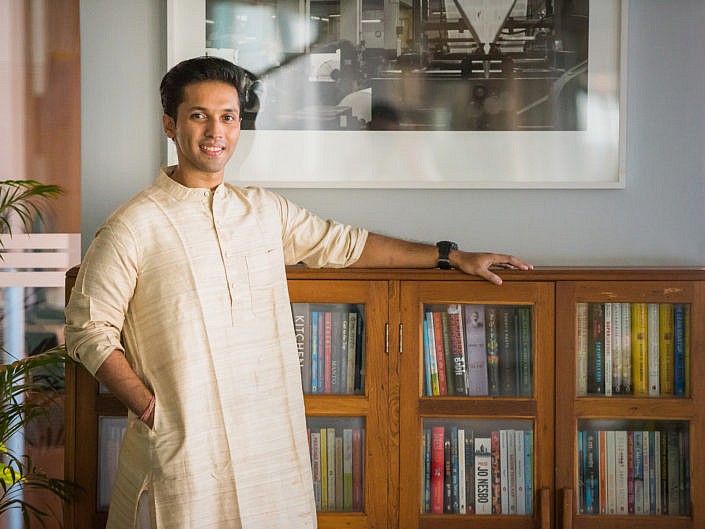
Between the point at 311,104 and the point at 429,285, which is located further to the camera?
the point at 311,104

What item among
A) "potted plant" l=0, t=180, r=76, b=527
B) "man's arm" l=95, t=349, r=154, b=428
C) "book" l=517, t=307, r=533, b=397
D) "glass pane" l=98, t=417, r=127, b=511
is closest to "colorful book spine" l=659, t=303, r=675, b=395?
"book" l=517, t=307, r=533, b=397

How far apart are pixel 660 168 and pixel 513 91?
53 cm

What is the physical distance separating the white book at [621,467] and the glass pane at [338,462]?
71 cm

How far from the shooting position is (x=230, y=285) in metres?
2.04

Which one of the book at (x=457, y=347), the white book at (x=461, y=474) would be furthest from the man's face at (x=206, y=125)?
the white book at (x=461, y=474)

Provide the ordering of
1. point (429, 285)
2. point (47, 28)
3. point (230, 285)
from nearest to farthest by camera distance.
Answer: point (230, 285)
point (429, 285)
point (47, 28)

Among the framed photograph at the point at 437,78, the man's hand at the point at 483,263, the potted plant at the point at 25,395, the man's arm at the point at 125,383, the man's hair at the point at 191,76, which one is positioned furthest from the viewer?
the framed photograph at the point at 437,78

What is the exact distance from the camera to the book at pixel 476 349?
2.39m

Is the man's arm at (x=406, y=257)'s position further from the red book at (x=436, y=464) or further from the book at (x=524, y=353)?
the red book at (x=436, y=464)

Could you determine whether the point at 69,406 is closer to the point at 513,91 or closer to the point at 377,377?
the point at 377,377

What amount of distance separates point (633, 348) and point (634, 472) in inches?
13.7

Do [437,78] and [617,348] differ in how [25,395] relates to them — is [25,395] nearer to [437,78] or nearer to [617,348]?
[437,78]

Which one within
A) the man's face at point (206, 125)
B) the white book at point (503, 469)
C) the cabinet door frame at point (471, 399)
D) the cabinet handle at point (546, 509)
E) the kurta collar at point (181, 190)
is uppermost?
the man's face at point (206, 125)

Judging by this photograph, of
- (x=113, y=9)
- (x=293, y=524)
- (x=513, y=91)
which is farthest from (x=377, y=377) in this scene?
(x=113, y=9)
